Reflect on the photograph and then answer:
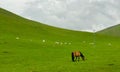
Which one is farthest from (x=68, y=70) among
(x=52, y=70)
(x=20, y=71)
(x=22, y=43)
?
(x=22, y=43)

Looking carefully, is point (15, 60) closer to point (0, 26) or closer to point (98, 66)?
point (98, 66)

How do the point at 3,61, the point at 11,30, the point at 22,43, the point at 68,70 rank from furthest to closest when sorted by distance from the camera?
the point at 11,30
the point at 22,43
the point at 3,61
the point at 68,70

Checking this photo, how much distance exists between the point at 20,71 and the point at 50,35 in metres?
62.2

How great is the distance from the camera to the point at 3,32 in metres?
82.2

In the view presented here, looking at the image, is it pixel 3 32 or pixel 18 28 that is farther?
pixel 18 28

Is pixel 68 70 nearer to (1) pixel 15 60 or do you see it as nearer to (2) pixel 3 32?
(1) pixel 15 60

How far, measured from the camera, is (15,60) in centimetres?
4422

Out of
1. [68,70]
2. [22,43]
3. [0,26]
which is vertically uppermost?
[0,26]

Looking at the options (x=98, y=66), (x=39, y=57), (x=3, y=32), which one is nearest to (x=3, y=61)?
(x=39, y=57)

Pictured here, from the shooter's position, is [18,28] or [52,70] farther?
[18,28]

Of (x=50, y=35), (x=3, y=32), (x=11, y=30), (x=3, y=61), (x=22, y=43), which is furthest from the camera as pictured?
(x=50, y=35)

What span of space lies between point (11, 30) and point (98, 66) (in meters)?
57.0

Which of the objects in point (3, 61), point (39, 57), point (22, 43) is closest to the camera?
point (3, 61)

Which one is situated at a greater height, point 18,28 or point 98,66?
point 18,28
